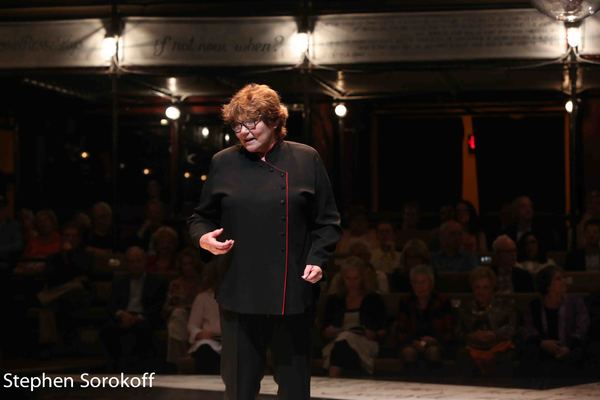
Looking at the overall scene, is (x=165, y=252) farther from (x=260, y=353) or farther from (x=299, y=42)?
(x=260, y=353)

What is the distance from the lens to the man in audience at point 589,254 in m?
10.0

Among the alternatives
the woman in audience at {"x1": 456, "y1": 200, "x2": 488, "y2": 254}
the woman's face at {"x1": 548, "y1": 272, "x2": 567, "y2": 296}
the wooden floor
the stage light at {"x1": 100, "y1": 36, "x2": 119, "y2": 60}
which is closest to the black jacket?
the wooden floor

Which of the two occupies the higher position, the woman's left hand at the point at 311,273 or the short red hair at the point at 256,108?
the short red hair at the point at 256,108

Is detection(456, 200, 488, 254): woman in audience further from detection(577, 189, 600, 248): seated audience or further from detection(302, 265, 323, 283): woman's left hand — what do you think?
detection(302, 265, 323, 283): woman's left hand

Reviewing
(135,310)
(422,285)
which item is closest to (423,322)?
(422,285)

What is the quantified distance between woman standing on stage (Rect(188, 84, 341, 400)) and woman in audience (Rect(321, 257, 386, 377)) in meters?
4.14

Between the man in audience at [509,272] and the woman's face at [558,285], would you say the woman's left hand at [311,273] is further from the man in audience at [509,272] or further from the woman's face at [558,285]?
the man in audience at [509,272]

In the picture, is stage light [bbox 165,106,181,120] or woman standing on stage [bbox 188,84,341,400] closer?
woman standing on stage [bbox 188,84,341,400]

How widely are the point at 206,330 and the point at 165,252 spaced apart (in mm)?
1582

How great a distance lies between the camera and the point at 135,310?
9.83 meters

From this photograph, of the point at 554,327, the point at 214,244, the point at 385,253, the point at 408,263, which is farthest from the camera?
the point at 385,253

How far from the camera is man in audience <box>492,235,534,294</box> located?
9.66 m

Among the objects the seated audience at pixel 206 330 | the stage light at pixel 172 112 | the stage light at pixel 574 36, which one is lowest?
the seated audience at pixel 206 330

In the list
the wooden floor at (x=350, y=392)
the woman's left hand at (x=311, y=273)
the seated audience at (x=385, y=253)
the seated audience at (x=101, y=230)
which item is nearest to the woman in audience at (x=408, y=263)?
the seated audience at (x=385, y=253)
